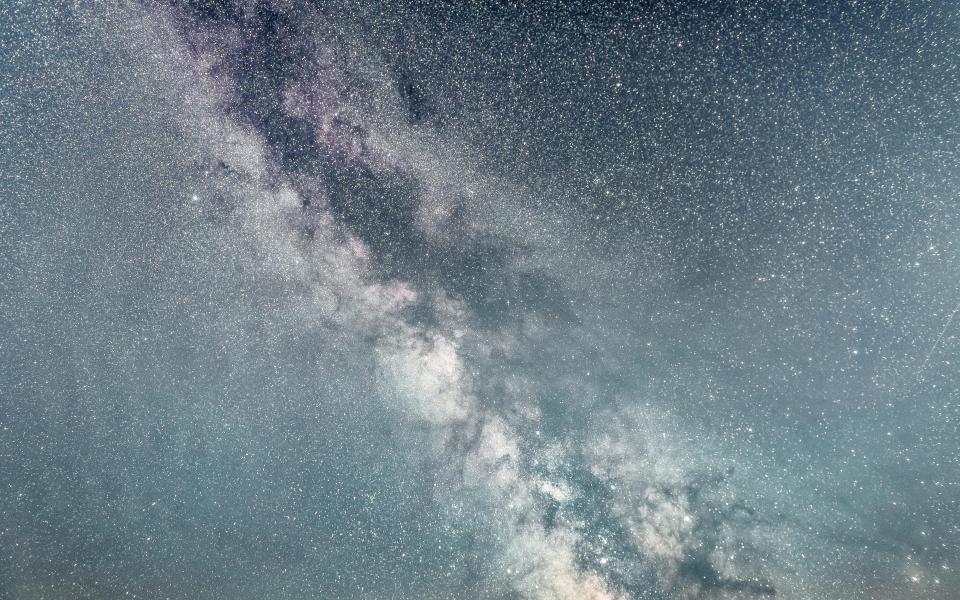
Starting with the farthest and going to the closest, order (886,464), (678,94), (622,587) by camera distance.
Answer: (622,587) → (886,464) → (678,94)

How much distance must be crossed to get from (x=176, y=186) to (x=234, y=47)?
1.18 m

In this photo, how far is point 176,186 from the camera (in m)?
3.05

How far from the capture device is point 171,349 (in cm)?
340

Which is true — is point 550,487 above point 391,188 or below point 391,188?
below

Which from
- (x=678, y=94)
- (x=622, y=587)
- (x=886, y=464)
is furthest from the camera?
(x=622, y=587)

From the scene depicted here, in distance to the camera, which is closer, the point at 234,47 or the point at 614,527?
the point at 234,47

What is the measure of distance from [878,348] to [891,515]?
1321mm

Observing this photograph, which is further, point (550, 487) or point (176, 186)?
point (550, 487)

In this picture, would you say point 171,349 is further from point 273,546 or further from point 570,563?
point 570,563

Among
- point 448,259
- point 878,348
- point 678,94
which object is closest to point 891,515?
point 878,348

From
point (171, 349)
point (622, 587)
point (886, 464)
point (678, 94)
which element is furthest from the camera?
point (171, 349)

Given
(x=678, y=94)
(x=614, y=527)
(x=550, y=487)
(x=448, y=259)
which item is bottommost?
(x=614, y=527)

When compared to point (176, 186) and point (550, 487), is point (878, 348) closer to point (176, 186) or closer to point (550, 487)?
point (550, 487)

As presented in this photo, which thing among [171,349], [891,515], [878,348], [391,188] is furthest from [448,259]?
[891,515]
